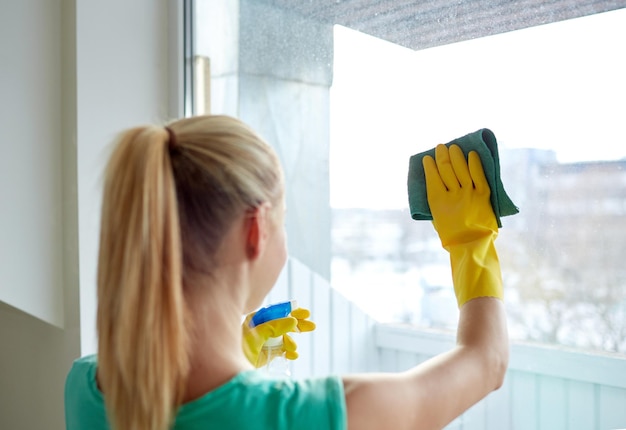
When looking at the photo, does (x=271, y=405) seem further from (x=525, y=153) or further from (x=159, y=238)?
(x=525, y=153)

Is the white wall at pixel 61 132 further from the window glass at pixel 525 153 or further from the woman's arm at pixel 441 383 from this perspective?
the woman's arm at pixel 441 383

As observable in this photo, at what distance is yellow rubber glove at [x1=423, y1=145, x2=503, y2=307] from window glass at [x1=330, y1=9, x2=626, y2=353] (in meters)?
0.19

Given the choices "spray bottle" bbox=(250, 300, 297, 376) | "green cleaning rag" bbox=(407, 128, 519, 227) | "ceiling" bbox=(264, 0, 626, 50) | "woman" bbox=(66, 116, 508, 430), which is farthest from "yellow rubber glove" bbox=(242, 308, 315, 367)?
"ceiling" bbox=(264, 0, 626, 50)

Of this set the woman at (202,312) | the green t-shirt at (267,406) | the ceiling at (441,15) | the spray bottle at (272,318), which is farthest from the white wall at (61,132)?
the green t-shirt at (267,406)

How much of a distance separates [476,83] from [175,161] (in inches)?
24.3

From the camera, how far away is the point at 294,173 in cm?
159

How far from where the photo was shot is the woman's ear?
749 millimetres

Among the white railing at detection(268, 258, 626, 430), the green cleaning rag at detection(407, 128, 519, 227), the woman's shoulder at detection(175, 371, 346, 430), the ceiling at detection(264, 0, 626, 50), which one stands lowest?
the white railing at detection(268, 258, 626, 430)

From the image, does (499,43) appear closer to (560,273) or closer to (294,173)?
(560,273)

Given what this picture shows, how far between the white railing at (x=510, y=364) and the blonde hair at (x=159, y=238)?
617 mm

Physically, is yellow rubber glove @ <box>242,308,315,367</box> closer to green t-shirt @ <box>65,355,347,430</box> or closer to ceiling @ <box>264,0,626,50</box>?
green t-shirt @ <box>65,355,347,430</box>

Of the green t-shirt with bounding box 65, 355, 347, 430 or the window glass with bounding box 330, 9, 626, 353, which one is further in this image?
the window glass with bounding box 330, 9, 626, 353

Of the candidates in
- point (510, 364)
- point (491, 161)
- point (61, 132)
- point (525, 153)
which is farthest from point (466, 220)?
point (61, 132)

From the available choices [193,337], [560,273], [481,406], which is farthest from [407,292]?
[193,337]
